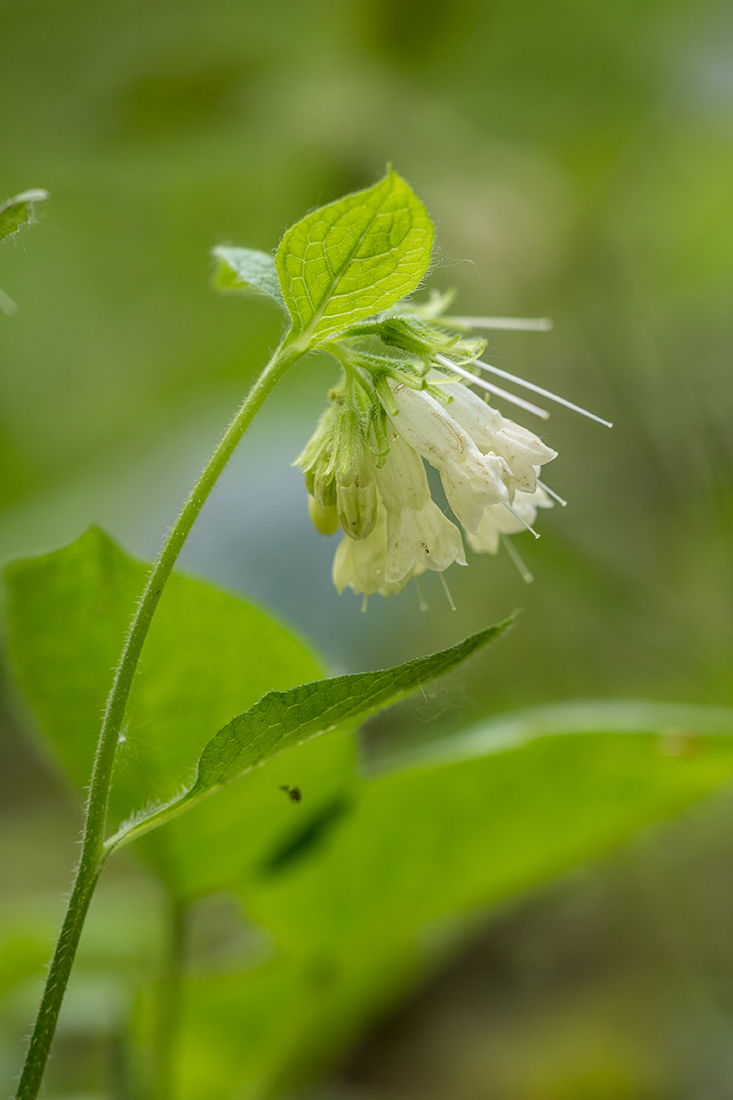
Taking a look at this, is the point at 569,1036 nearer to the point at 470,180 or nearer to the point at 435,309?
the point at 435,309

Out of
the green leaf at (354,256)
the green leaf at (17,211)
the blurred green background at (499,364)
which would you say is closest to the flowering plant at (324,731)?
the green leaf at (354,256)

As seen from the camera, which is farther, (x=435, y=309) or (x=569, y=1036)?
(x=569, y=1036)

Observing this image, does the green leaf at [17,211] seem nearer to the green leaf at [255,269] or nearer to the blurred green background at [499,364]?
the green leaf at [255,269]

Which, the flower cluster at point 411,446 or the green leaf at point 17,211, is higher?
the green leaf at point 17,211

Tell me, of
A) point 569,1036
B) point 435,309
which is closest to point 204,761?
point 435,309

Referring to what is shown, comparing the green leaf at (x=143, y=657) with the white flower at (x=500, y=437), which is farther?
the green leaf at (x=143, y=657)

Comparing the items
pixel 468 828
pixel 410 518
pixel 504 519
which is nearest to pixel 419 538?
pixel 410 518
